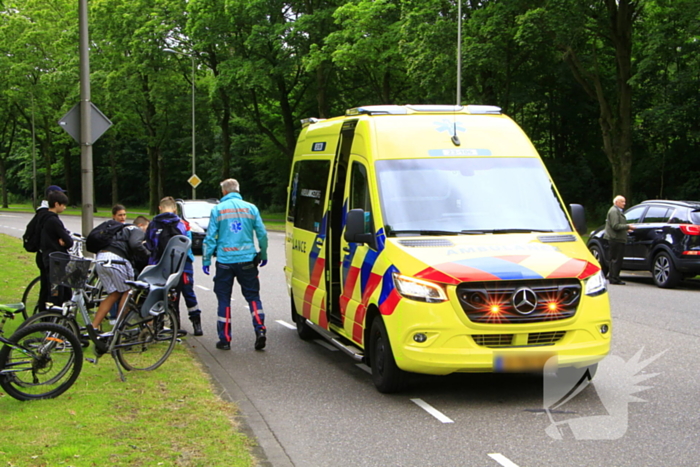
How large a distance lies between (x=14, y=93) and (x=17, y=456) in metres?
61.3

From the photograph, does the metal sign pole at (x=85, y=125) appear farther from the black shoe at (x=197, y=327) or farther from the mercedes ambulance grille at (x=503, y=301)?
the mercedes ambulance grille at (x=503, y=301)

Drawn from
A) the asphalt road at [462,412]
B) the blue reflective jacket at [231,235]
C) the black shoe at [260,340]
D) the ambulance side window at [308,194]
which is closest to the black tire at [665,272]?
the asphalt road at [462,412]

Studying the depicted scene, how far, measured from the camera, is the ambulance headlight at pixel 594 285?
23.2 ft

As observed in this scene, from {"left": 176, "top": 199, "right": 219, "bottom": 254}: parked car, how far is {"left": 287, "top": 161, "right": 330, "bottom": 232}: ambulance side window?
502 inches

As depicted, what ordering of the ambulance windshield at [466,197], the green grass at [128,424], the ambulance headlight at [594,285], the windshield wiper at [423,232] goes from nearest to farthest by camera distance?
the green grass at [128,424] → the ambulance headlight at [594,285] → the windshield wiper at [423,232] → the ambulance windshield at [466,197]

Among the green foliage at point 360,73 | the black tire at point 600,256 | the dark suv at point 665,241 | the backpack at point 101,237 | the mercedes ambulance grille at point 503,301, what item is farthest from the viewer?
the green foliage at point 360,73

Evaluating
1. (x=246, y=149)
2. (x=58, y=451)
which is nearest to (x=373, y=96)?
(x=246, y=149)

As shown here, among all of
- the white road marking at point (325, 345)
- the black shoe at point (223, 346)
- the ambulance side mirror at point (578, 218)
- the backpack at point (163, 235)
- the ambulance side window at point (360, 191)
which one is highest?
the ambulance side window at point (360, 191)

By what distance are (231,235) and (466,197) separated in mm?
2963

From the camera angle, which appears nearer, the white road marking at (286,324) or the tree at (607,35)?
the white road marking at (286,324)

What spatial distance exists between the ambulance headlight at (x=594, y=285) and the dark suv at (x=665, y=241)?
990 cm

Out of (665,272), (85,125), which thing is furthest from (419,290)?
(665,272)

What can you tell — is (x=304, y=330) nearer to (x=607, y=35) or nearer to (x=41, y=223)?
(x=41, y=223)

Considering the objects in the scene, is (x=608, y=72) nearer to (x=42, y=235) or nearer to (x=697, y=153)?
(x=697, y=153)
